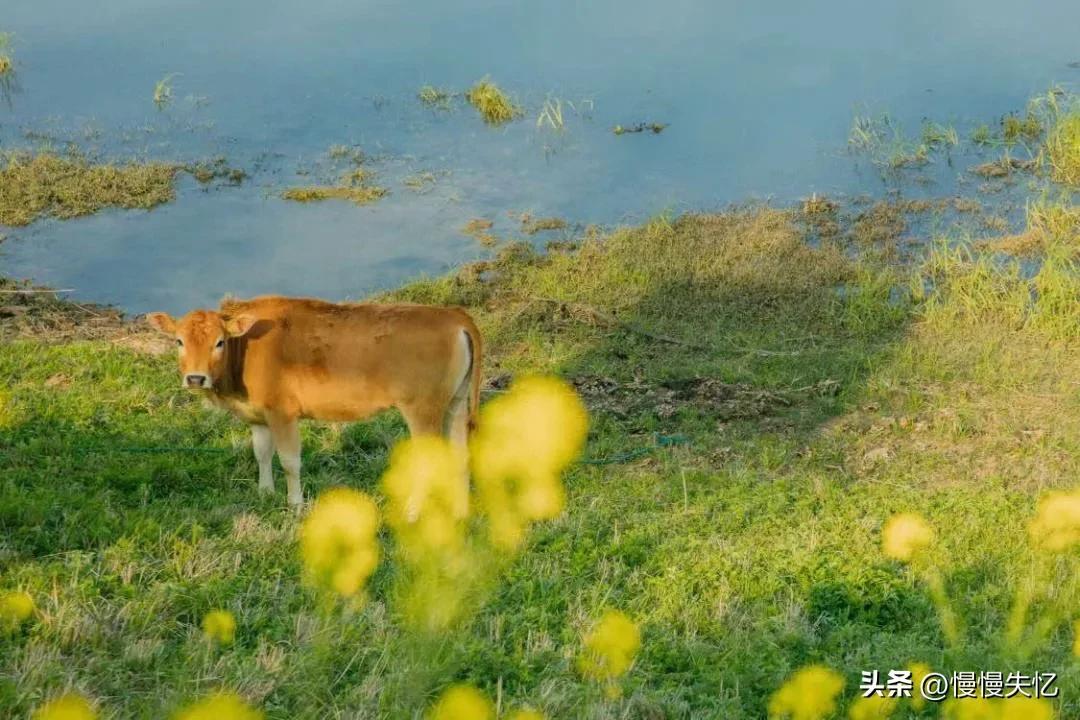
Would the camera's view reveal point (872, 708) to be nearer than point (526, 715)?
No

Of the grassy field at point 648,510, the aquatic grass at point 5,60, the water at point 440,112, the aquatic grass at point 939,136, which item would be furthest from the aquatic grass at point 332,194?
the aquatic grass at point 939,136

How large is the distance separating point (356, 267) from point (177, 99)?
22.8 feet

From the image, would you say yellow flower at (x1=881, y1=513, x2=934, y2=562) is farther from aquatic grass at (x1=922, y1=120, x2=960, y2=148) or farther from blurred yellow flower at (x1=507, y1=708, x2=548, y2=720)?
aquatic grass at (x1=922, y1=120, x2=960, y2=148)

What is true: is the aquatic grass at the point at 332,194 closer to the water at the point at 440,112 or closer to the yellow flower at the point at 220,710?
the water at the point at 440,112

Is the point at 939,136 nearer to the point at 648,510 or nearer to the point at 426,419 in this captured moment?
the point at 648,510

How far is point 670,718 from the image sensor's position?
15.9 feet

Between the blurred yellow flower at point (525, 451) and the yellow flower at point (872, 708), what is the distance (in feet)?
6.92

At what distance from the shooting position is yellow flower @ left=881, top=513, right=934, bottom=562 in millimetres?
6723

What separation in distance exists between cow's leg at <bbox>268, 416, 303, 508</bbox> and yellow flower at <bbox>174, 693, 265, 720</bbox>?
9.15 feet

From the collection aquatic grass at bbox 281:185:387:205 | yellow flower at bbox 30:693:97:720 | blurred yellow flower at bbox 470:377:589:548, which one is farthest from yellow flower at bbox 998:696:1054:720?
aquatic grass at bbox 281:185:387:205

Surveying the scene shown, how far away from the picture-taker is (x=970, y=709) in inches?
186

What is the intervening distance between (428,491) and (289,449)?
818 mm

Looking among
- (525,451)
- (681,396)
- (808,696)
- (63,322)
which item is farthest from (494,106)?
(808,696)

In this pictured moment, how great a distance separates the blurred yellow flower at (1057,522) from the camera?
699 centimetres
